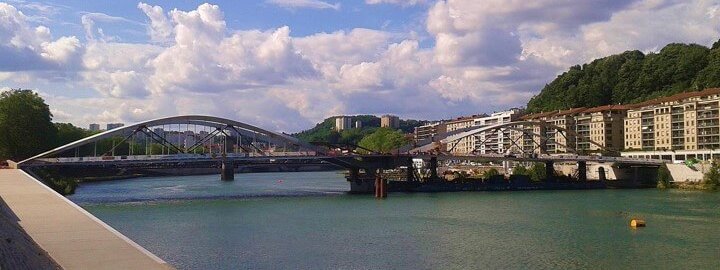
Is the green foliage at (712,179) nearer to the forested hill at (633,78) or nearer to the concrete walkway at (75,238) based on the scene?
the forested hill at (633,78)

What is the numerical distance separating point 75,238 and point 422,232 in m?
18.3

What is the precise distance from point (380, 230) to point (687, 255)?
13.3 meters

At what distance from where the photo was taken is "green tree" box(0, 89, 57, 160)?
73.0 m

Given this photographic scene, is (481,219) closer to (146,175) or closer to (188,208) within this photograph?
(188,208)

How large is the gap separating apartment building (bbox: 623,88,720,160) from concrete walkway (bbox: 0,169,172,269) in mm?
71310

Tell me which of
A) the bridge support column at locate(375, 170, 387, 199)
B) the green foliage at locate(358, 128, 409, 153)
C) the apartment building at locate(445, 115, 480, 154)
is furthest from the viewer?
the apartment building at locate(445, 115, 480, 154)

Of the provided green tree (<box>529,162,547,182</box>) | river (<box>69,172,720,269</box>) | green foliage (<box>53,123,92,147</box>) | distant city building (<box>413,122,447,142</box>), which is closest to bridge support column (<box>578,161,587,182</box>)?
green tree (<box>529,162,547,182</box>)

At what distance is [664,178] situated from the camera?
233ft

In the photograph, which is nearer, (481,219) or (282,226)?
(282,226)

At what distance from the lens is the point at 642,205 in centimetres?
4828

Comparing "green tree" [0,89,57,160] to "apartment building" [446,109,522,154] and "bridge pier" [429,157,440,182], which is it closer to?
"bridge pier" [429,157,440,182]

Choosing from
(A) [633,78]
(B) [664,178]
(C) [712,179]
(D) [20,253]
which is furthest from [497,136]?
(D) [20,253]

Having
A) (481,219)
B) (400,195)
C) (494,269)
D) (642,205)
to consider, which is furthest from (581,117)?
(494,269)

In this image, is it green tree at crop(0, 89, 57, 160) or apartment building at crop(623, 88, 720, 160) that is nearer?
green tree at crop(0, 89, 57, 160)
